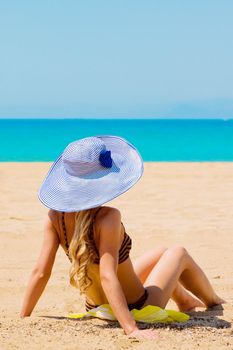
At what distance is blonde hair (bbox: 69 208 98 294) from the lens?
12.8 feet

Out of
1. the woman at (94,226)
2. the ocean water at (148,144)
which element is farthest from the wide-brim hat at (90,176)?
the ocean water at (148,144)

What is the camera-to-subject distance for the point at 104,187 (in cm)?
390

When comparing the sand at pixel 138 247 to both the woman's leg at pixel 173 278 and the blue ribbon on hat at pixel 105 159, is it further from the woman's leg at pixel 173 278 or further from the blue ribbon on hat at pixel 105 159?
the blue ribbon on hat at pixel 105 159

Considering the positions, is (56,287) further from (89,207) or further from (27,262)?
(89,207)

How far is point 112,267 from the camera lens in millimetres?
3891

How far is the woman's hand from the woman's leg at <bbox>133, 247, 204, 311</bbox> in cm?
97

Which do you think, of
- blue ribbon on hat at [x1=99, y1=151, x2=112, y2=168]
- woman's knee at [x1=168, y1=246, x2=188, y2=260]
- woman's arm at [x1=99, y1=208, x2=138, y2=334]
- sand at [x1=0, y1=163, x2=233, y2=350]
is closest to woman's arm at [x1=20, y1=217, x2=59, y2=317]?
sand at [x1=0, y1=163, x2=233, y2=350]

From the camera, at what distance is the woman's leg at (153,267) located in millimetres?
4750

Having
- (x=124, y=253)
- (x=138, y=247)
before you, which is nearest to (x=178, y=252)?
(x=124, y=253)

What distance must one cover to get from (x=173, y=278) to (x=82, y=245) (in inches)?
33.7

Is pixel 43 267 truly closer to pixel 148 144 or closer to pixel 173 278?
pixel 173 278

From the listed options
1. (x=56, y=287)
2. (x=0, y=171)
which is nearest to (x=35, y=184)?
(x=0, y=171)

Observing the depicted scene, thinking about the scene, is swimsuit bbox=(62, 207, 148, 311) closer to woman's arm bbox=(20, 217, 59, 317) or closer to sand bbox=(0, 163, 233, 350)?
woman's arm bbox=(20, 217, 59, 317)

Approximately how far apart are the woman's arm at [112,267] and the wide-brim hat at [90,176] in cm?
15
